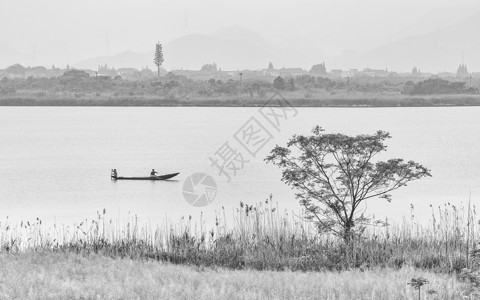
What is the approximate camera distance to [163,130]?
99500 millimetres

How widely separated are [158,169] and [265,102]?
386ft

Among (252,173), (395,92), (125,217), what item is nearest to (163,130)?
(252,173)

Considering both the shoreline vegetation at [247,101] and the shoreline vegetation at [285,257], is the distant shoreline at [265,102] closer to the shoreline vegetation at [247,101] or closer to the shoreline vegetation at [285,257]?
the shoreline vegetation at [247,101]

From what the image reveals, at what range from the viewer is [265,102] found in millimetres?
168500

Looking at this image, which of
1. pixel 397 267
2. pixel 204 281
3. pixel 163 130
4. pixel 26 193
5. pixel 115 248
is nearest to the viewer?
pixel 204 281

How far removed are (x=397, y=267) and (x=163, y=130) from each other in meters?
85.9

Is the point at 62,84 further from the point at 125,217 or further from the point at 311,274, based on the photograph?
the point at 311,274

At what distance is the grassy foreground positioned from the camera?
11547 mm

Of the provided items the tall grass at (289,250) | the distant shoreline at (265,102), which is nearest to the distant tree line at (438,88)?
the distant shoreline at (265,102)

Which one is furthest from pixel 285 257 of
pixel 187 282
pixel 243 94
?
pixel 243 94

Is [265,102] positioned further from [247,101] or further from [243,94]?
[243,94]

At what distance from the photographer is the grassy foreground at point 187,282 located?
37.9 feet

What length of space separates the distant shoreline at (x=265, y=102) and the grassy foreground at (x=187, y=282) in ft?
497

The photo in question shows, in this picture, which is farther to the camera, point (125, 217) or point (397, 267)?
point (125, 217)
